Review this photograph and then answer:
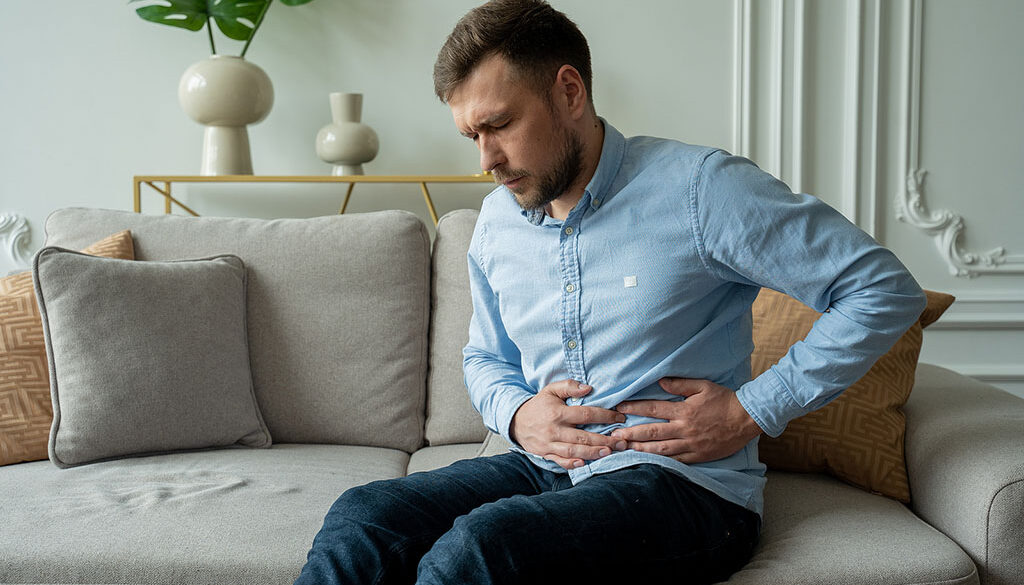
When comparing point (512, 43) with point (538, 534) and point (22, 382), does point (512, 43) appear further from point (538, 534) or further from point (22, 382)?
point (22, 382)

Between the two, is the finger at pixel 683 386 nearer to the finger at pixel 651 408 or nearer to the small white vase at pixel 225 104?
the finger at pixel 651 408

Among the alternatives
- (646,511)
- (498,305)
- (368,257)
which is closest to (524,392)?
(498,305)

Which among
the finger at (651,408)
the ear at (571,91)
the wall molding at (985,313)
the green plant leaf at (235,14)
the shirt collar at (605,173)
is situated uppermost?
the green plant leaf at (235,14)

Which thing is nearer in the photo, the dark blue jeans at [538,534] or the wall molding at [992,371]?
the dark blue jeans at [538,534]

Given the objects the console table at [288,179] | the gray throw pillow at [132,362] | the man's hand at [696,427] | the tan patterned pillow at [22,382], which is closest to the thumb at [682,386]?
the man's hand at [696,427]

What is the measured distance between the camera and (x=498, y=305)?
57.9 inches

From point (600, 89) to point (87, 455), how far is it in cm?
173

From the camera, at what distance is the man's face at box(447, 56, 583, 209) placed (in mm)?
1206

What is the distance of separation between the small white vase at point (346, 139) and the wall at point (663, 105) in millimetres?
194

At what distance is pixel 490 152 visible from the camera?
123cm

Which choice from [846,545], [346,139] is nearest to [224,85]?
[346,139]

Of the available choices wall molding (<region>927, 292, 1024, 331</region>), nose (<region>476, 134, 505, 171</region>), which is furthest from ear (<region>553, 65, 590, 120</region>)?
wall molding (<region>927, 292, 1024, 331</region>)

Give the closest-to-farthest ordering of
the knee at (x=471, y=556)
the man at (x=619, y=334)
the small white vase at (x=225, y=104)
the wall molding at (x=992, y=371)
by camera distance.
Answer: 1. the knee at (x=471, y=556)
2. the man at (x=619, y=334)
3. the small white vase at (x=225, y=104)
4. the wall molding at (x=992, y=371)

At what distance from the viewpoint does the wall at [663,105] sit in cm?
263
